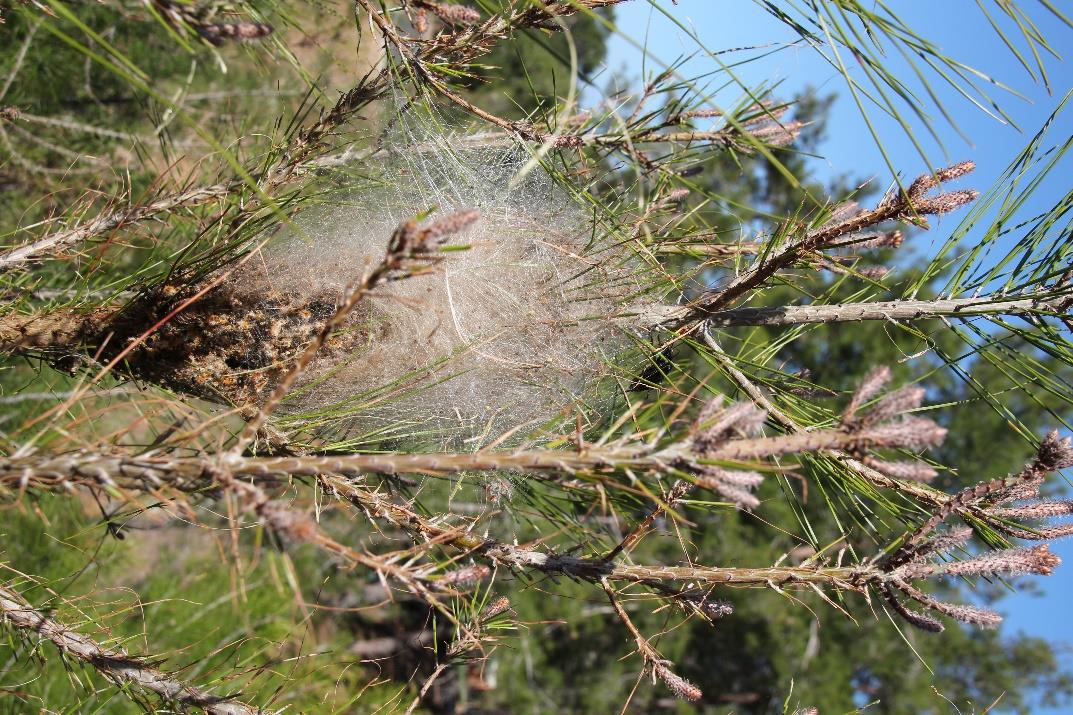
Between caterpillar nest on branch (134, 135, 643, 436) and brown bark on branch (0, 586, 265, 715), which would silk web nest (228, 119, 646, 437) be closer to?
caterpillar nest on branch (134, 135, 643, 436)

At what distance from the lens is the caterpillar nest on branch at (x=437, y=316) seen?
1435 millimetres

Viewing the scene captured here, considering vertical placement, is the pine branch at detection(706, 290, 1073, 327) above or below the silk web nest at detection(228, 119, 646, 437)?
above

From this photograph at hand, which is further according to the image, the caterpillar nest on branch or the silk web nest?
the silk web nest

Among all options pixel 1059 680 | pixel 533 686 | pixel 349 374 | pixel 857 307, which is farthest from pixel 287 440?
pixel 1059 680

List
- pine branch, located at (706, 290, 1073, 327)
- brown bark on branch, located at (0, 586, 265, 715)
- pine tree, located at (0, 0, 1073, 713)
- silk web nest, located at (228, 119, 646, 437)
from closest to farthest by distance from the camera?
pine tree, located at (0, 0, 1073, 713) → brown bark on branch, located at (0, 586, 265, 715) → pine branch, located at (706, 290, 1073, 327) → silk web nest, located at (228, 119, 646, 437)

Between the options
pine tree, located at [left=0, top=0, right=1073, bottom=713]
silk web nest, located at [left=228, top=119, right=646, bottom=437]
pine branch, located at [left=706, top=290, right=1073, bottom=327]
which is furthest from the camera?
silk web nest, located at [left=228, top=119, right=646, bottom=437]

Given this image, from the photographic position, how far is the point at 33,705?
2482 millimetres

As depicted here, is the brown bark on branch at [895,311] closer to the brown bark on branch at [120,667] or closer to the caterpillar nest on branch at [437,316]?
the caterpillar nest on branch at [437,316]

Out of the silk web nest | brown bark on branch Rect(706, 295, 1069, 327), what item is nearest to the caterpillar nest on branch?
the silk web nest

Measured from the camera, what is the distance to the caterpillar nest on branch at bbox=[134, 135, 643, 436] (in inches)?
56.5

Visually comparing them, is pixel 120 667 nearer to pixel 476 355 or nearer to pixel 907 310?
pixel 476 355

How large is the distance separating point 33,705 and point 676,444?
8.98 feet

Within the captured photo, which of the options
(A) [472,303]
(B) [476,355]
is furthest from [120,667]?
(A) [472,303]

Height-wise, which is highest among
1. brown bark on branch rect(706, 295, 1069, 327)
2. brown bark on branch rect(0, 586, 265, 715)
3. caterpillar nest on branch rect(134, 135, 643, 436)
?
brown bark on branch rect(706, 295, 1069, 327)
